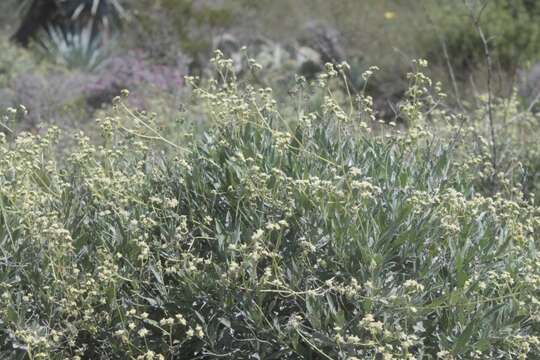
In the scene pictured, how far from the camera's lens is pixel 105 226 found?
3.69 meters

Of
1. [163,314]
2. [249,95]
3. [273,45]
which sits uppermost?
[249,95]

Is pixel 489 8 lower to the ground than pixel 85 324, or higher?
lower

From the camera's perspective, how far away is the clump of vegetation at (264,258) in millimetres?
3188

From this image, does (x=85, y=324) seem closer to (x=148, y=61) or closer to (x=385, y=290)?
(x=385, y=290)

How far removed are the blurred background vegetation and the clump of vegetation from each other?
732cm

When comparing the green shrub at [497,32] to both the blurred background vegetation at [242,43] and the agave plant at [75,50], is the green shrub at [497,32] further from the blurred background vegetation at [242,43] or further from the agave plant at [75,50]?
the agave plant at [75,50]

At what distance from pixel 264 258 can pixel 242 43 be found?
1366 cm

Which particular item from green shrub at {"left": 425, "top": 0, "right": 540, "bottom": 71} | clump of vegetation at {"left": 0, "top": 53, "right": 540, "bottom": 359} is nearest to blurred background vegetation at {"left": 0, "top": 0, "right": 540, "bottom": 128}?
green shrub at {"left": 425, "top": 0, "right": 540, "bottom": 71}

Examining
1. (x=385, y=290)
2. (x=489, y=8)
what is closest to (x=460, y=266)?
(x=385, y=290)

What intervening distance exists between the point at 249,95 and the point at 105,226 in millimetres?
863

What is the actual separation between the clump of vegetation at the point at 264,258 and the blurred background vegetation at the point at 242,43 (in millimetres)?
7317

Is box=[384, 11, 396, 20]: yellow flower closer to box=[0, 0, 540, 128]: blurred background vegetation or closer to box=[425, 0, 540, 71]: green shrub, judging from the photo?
box=[0, 0, 540, 128]: blurred background vegetation

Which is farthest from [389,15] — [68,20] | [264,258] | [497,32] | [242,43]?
[264,258]

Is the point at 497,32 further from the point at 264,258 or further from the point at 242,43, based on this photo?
the point at 264,258
